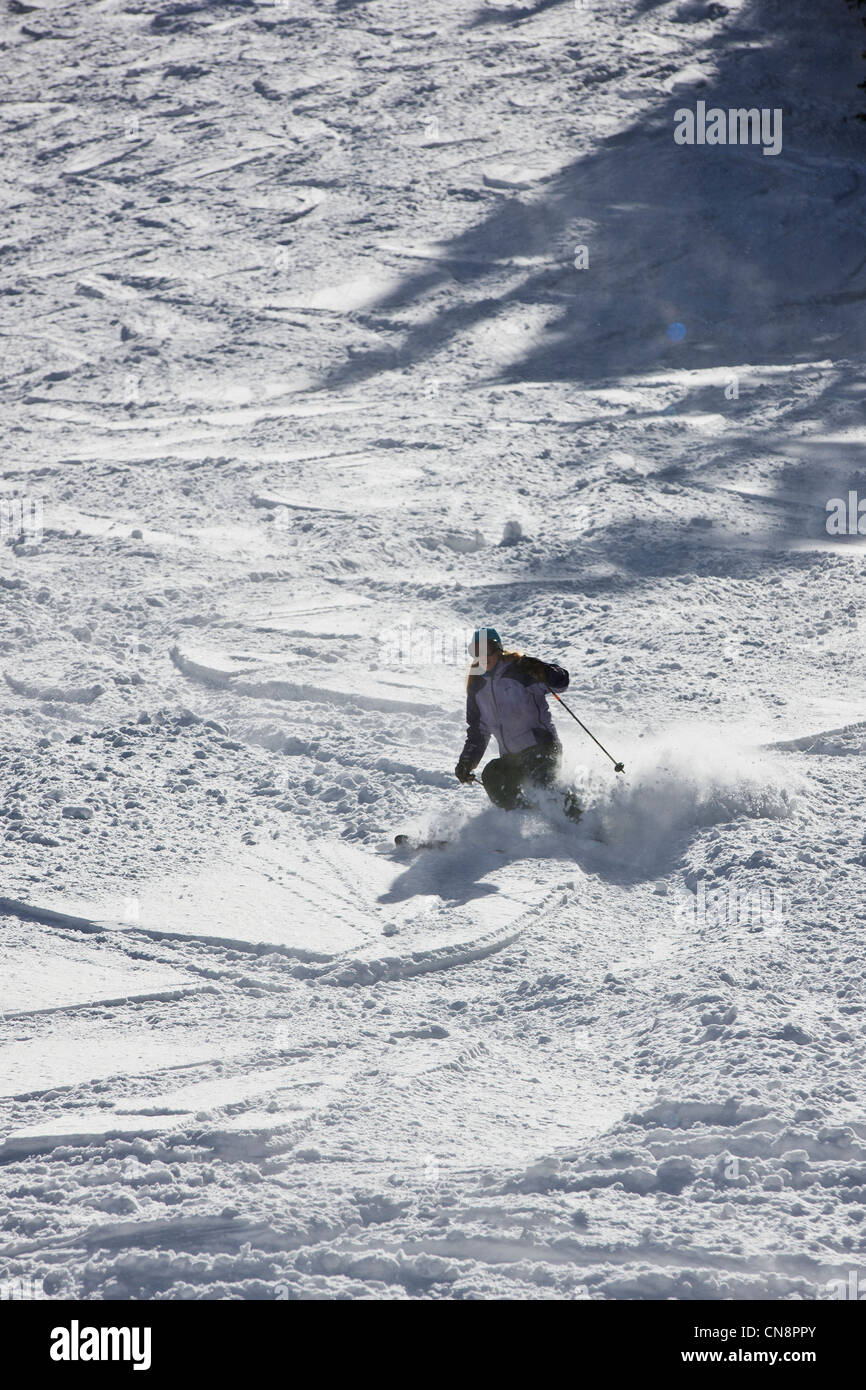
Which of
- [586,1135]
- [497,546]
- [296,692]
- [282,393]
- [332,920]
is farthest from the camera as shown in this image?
[282,393]

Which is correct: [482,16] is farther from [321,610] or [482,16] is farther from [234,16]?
[321,610]

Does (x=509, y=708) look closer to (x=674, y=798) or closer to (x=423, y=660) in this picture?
(x=674, y=798)

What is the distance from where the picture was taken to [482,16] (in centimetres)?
2284

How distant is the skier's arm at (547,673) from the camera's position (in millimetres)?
6594

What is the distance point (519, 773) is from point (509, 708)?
1.23 feet

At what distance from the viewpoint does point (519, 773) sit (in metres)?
6.82

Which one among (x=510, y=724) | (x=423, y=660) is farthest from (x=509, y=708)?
(x=423, y=660)

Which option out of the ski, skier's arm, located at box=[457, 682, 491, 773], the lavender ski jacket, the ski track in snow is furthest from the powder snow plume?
the ski

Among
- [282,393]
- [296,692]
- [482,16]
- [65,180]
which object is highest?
[482,16]

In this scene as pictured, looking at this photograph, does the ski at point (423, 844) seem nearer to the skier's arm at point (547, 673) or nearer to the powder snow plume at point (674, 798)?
the powder snow plume at point (674, 798)

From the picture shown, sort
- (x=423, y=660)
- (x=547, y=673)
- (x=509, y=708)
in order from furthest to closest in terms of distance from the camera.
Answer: (x=423, y=660), (x=509, y=708), (x=547, y=673)

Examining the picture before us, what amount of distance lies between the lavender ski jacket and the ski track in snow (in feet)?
1.30
